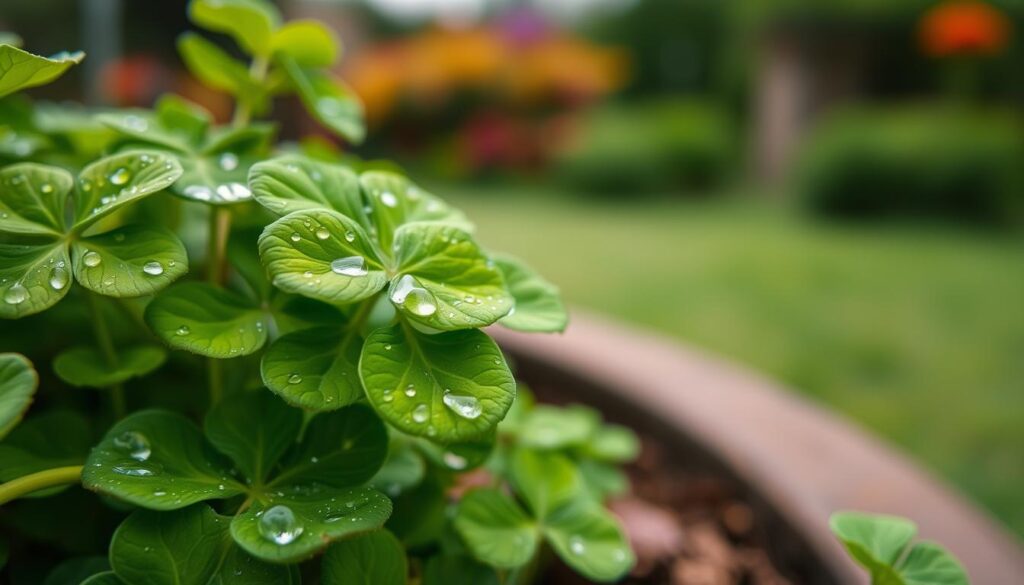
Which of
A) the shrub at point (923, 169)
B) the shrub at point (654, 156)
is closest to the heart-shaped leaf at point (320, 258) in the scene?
the shrub at point (923, 169)

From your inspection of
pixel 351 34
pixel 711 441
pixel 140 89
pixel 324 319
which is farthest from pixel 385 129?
pixel 324 319

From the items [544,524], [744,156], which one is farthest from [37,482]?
[744,156]

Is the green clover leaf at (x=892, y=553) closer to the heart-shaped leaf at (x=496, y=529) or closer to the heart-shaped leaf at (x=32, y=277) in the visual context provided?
the heart-shaped leaf at (x=496, y=529)

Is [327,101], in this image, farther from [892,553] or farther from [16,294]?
[892,553]

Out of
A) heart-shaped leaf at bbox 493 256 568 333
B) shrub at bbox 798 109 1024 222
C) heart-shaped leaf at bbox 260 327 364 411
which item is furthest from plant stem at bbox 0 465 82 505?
shrub at bbox 798 109 1024 222

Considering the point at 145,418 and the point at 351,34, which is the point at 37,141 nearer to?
the point at 145,418
